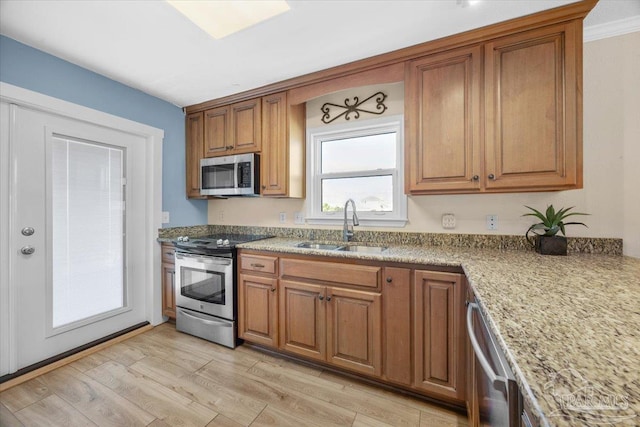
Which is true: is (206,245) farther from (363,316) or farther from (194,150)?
(363,316)

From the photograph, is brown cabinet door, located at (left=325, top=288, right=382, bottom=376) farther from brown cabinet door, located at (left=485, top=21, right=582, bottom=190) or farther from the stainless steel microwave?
the stainless steel microwave

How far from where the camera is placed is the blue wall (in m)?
1.91

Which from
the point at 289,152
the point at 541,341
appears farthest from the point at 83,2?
the point at 541,341

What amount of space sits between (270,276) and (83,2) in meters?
2.09

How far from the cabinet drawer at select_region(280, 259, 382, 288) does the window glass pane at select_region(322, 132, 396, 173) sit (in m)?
1.06

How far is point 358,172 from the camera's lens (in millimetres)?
2543

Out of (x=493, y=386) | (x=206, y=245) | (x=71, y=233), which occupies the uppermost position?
(x=71, y=233)

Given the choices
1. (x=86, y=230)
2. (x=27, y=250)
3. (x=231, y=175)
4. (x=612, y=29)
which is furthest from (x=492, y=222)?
(x=27, y=250)

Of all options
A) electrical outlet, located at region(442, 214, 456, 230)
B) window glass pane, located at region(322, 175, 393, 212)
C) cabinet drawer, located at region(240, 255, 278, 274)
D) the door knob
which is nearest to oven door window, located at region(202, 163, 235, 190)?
cabinet drawer, located at region(240, 255, 278, 274)

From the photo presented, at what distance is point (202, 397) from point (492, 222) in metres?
2.38

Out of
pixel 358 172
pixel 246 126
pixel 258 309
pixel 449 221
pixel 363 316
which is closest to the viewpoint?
pixel 363 316

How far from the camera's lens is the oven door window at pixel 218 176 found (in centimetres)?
274

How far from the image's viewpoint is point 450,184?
1.87m

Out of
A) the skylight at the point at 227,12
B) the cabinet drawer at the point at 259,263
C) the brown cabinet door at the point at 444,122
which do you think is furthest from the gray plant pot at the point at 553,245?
the skylight at the point at 227,12
